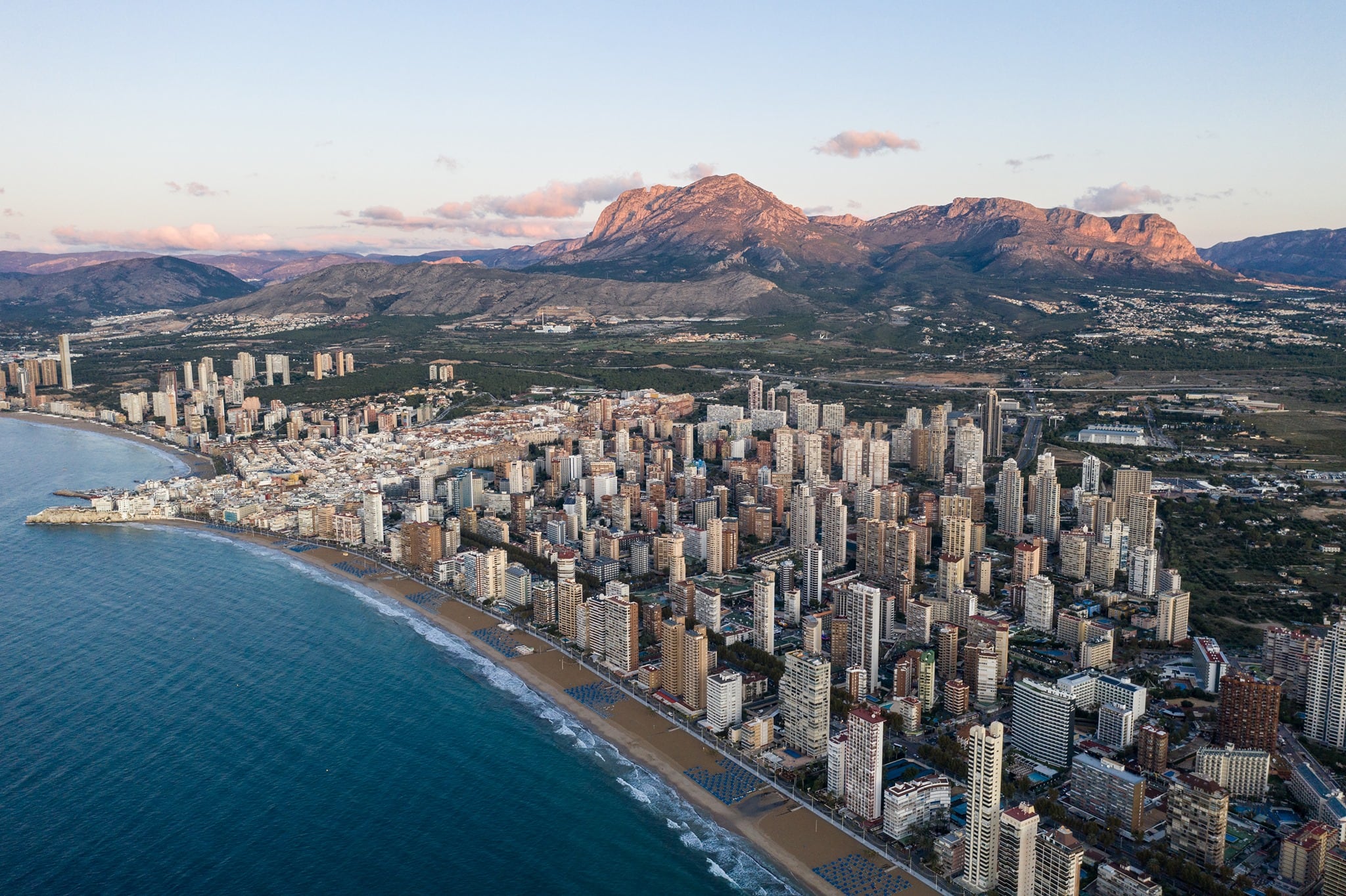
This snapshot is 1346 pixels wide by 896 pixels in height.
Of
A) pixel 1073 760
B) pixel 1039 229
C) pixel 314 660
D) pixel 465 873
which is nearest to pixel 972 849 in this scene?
pixel 1073 760

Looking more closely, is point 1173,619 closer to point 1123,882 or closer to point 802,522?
point 1123,882

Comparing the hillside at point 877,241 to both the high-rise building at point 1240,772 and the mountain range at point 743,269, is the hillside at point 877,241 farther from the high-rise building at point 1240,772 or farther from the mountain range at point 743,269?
the high-rise building at point 1240,772

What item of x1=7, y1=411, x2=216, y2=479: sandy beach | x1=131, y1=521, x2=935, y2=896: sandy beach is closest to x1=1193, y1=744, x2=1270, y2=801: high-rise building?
x1=131, y1=521, x2=935, y2=896: sandy beach

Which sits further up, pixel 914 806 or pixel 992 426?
pixel 992 426

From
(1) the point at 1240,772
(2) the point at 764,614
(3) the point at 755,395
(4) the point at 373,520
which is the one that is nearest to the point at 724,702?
(2) the point at 764,614

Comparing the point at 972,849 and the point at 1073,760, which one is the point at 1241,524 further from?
the point at 972,849

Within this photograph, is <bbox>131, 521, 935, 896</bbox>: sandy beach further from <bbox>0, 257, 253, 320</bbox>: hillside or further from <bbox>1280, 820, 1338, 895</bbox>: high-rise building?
<bbox>0, 257, 253, 320</bbox>: hillside
